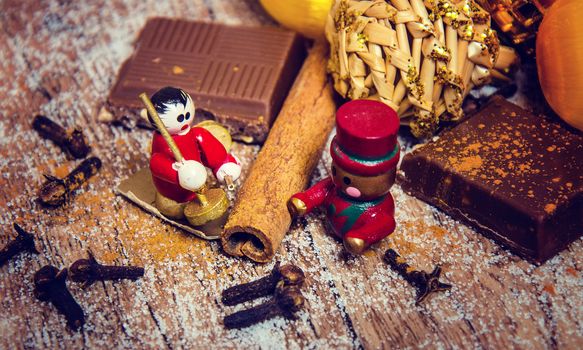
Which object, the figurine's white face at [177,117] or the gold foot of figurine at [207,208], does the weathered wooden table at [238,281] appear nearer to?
the gold foot of figurine at [207,208]

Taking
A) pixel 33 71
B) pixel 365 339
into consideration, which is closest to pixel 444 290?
pixel 365 339

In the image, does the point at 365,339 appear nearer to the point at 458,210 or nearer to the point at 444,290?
the point at 444,290

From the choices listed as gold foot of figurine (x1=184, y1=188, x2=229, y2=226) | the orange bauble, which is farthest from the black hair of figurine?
the orange bauble

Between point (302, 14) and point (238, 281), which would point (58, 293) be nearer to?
point (238, 281)

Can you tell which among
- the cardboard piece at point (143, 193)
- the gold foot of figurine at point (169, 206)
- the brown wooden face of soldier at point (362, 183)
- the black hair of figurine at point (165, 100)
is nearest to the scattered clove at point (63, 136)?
the cardboard piece at point (143, 193)

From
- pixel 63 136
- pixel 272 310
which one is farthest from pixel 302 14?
pixel 272 310

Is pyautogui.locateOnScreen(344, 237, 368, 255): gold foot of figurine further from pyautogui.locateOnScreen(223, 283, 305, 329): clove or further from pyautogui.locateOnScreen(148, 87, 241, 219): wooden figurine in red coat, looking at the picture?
pyautogui.locateOnScreen(148, 87, 241, 219): wooden figurine in red coat
